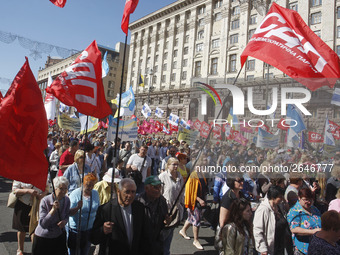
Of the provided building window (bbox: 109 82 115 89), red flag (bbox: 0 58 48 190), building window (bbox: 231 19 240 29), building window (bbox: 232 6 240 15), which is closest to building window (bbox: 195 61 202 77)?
building window (bbox: 231 19 240 29)

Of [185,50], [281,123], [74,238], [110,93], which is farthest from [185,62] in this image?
[74,238]

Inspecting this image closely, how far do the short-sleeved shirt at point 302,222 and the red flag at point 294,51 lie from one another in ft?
5.74

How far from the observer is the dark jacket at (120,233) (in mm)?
2641

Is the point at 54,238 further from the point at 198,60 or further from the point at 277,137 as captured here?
the point at 198,60

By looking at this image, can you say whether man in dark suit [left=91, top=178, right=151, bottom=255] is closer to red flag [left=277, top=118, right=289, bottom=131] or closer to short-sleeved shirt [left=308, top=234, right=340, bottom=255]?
short-sleeved shirt [left=308, top=234, right=340, bottom=255]

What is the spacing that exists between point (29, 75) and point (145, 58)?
163ft

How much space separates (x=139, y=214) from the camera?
2.80 meters

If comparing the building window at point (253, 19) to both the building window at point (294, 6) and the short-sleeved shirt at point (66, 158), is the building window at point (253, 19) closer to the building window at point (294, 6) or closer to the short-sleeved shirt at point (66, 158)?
the building window at point (294, 6)

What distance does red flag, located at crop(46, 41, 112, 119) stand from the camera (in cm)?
419

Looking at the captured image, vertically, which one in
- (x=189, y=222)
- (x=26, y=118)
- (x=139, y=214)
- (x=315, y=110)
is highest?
(x=315, y=110)

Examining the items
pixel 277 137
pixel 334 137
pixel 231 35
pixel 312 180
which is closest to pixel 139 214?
pixel 277 137

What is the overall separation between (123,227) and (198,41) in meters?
41.9

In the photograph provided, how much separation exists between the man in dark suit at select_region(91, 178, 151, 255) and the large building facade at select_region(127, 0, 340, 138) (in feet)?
82.2

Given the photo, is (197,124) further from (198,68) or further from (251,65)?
(198,68)
